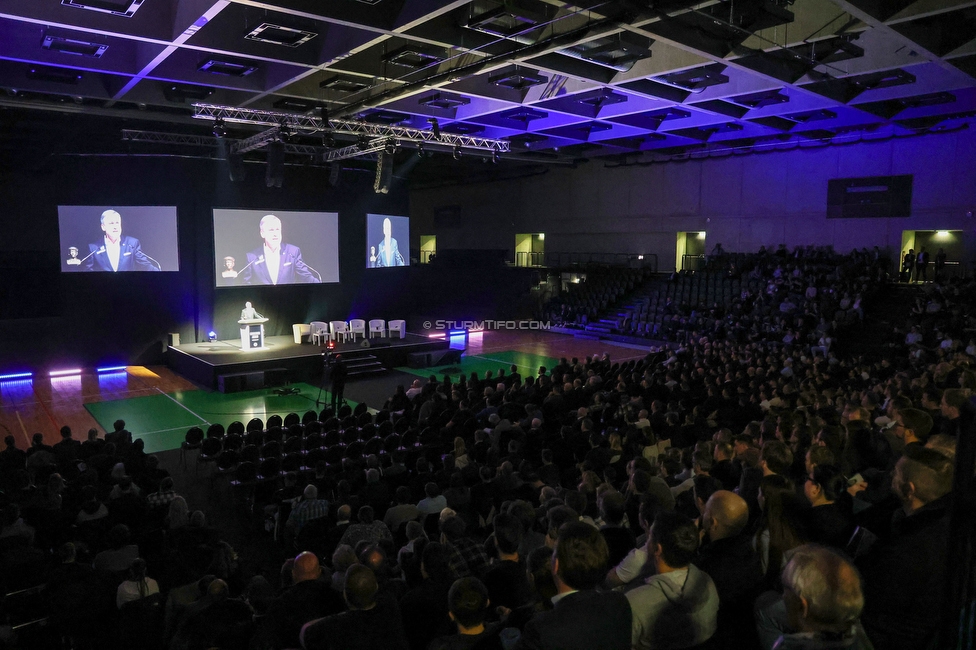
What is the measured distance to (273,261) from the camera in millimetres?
19656

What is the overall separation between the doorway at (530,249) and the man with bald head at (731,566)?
89.7 feet

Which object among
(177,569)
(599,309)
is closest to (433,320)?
(599,309)

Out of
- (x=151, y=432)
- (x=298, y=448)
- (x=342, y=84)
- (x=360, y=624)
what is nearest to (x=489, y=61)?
(x=342, y=84)

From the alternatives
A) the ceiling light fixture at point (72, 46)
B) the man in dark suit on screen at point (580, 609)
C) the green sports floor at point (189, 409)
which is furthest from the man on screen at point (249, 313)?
the man in dark suit on screen at point (580, 609)

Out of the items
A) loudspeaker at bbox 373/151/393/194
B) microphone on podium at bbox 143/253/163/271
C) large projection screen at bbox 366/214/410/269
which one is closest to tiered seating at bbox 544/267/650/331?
large projection screen at bbox 366/214/410/269

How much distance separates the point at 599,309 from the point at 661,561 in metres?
22.5

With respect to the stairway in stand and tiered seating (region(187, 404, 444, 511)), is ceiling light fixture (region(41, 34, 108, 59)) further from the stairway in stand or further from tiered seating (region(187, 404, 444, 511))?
the stairway in stand

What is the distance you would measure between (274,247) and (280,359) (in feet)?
16.9

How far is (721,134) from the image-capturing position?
2017cm

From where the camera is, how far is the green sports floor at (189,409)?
11688mm

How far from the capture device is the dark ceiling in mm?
9141

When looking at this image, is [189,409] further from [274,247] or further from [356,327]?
[274,247]

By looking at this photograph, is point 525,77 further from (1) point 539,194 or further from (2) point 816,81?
(1) point 539,194

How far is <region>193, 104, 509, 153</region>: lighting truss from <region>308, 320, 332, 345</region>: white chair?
5.53 m
